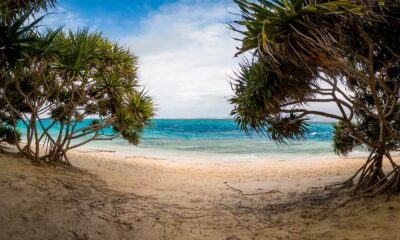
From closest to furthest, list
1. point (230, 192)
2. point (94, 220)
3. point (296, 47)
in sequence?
point (296, 47), point (94, 220), point (230, 192)

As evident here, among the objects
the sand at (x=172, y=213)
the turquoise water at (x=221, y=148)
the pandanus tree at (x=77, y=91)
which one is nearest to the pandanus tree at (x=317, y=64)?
the sand at (x=172, y=213)

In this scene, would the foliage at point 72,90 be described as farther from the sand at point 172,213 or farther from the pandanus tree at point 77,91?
the sand at point 172,213

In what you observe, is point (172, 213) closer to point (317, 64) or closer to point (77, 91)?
point (317, 64)

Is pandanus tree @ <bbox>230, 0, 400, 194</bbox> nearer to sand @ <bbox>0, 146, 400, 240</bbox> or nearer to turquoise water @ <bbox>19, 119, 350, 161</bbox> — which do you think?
sand @ <bbox>0, 146, 400, 240</bbox>

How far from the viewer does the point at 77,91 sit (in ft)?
24.3

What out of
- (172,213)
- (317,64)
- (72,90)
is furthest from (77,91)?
(317,64)

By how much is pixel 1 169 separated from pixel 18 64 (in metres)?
3.00

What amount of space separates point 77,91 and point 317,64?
5.69 metres

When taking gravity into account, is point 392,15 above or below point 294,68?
above

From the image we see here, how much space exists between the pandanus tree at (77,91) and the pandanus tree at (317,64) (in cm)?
343

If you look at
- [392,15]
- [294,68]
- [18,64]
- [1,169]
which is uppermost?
[392,15]

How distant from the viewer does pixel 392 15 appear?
158 inches

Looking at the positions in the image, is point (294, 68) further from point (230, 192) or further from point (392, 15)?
point (230, 192)

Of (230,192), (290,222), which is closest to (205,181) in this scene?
(230,192)
